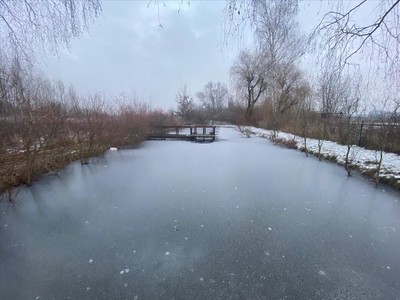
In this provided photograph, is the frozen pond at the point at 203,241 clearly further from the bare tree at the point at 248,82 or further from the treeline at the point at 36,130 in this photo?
the bare tree at the point at 248,82

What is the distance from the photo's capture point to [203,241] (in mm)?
2404

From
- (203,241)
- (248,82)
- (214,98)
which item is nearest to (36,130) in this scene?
(203,241)

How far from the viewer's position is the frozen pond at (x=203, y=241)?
1.74 metres

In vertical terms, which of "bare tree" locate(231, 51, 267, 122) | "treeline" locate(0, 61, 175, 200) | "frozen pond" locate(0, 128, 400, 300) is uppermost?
"bare tree" locate(231, 51, 267, 122)

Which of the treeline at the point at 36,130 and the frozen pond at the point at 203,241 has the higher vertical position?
the treeline at the point at 36,130

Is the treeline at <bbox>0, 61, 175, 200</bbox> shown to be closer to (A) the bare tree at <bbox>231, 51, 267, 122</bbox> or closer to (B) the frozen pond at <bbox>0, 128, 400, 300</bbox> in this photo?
(B) the frozen pond at <bbox>0, 128, 400, 300</bbox>

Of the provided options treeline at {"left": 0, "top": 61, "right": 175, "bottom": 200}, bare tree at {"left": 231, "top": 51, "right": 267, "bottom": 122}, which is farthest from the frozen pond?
bare tree at {"left": 231, "top": 51, "right": 267, "bottom": 122}

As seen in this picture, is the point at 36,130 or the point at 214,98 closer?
the point at 36,130

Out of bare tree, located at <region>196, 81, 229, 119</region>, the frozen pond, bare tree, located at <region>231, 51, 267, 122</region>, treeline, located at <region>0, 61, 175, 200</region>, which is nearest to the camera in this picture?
the frozen pond

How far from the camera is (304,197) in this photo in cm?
374

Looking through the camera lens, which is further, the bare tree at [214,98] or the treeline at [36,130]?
the bare tree at [214,98]

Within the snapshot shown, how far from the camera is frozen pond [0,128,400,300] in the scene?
174 centimetres

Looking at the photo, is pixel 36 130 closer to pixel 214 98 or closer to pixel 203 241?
pixel 203 241

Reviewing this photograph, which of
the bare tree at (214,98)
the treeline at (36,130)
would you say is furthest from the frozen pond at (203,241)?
the bare tree at (214,98)
